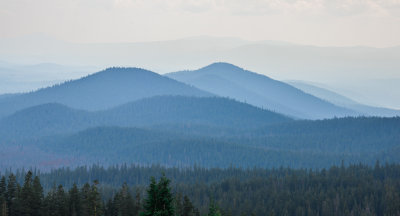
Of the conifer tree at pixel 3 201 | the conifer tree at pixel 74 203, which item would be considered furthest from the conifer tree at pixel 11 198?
the conifer tree at pixel 74 203

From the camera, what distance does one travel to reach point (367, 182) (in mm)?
177375

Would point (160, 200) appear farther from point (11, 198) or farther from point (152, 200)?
point (11, 198)

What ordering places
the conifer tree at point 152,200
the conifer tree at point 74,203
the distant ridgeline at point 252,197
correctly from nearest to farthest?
the conifer tree at point 152,200 → the distant ridgeline at point 252,197 → the conifer tree at point 74,203

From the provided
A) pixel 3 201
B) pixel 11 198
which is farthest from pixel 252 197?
pixel 3 201

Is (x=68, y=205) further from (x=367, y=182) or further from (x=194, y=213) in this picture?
(x=367, y=182)

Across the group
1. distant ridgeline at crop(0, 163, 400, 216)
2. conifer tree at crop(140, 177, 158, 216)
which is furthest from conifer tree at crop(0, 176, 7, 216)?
conifer tree at crop(140, 177, 158, 216)

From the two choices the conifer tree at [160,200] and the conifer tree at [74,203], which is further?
the conifer tree at [74,203]

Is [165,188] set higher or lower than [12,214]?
higher

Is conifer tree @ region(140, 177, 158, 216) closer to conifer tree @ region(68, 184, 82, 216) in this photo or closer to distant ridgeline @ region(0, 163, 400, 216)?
distant ridgeline @ region(0, 163, 400, 216)

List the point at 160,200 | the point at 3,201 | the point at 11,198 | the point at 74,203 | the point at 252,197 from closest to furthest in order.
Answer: the point at 160,200 < the point at 3,201 < the point at 11,198 < the point at 74,203 < the point at 252,197

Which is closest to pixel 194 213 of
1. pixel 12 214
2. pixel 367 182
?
pixel 12 214

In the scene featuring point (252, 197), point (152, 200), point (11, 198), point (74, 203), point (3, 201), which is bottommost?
point (252, 197)

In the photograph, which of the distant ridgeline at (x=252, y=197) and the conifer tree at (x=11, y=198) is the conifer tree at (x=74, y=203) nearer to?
the distant ridgeline at (x=252, y=197)

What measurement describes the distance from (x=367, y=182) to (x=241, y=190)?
122 feet
